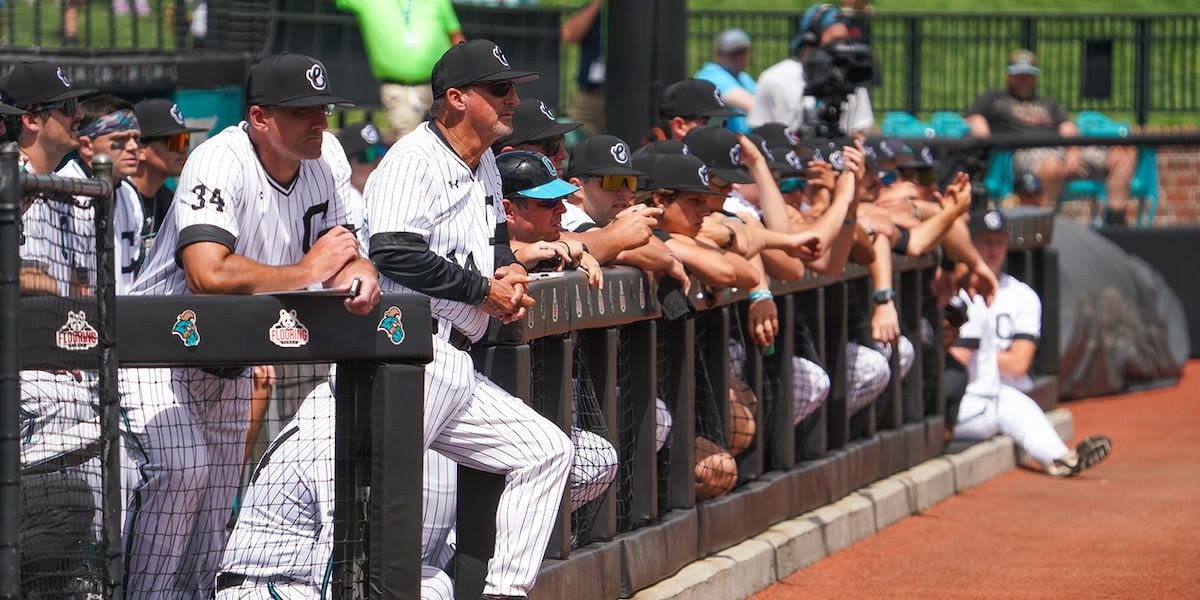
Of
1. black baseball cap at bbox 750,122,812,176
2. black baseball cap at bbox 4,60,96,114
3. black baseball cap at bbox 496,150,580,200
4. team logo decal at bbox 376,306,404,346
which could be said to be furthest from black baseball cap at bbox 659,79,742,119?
team logo decal at bbox 376,306,404,346

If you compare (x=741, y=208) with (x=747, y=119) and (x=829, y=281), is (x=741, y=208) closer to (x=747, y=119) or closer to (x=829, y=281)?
(x=829, y=281)

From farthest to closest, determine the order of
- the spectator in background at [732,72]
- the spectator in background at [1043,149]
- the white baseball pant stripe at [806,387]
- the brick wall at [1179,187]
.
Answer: the brick wall at [1179,187] → the spectator in background at [1043,149] → the spectator in background at [732,72] → the white baseball pant stripe at [806,387]

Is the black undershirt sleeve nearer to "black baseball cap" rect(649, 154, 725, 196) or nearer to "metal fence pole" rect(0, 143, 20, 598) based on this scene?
"metal fence pole" rect(0, 143, 20, 598)

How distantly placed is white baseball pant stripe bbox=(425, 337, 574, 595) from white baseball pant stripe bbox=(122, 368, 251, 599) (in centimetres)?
59

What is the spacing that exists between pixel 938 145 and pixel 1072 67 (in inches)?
232

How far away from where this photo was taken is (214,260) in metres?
4.64

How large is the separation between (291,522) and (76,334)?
3.67 feet

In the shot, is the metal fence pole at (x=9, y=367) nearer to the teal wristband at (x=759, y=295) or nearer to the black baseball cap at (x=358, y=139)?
the teal wristband at (x=759, y=295)

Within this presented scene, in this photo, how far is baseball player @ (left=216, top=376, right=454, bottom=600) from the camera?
186 inches

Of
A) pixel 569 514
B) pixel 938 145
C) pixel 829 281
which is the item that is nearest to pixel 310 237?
pixel 569 514

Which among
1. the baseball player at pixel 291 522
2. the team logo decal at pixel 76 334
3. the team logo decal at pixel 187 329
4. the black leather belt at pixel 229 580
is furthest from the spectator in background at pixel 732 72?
the team logo decal at pixel 76 334

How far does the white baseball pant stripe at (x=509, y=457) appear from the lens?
4.89 metres

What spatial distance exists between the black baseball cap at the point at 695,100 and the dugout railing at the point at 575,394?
0.86 meters

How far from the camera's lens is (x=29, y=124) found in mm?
6051
